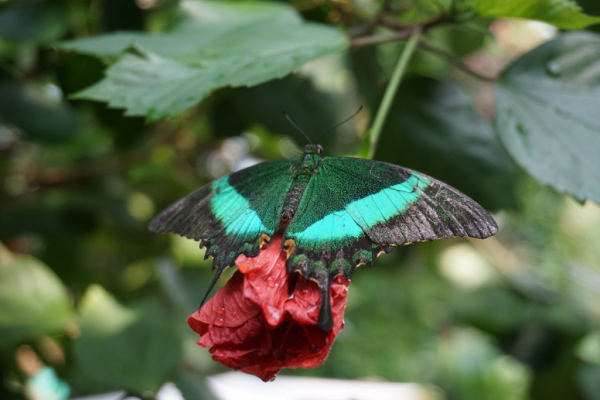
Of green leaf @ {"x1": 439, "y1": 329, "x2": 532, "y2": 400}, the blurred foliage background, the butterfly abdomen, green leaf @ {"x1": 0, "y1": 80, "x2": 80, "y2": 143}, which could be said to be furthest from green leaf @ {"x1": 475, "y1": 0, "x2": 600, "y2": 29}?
green leaf @ {"x1": 439, "y1": 329, "x2": 532, "y2": 400}

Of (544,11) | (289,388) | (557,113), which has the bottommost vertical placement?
(289,388)

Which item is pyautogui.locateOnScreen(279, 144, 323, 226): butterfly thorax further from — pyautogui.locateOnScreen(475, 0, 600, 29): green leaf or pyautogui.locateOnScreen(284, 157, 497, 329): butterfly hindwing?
pyautogui.locateOnScreen(475, 0, 600, 29): green leaf

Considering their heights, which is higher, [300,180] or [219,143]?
[300,180]

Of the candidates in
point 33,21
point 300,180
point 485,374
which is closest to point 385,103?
point 300,180

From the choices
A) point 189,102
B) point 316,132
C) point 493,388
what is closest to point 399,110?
point 316,132

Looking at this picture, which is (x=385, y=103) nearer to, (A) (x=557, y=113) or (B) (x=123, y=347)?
(A) (x=557, y=113)

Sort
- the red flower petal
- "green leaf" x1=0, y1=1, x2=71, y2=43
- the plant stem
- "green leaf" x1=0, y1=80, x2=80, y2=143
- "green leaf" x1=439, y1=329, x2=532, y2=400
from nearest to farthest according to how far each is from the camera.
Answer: the red flower petal → the plant stem → "green leaf" x1=0, y1=1, x2=71, y2=43 → "green leaf" x1=0, y1=80, x2=80, y2=143 → "green leaf" x1=439, y1=329, x2=532, y2=400

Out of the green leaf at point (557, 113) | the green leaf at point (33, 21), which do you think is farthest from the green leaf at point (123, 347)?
the green leaf at point (557, 113)
